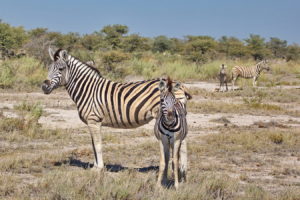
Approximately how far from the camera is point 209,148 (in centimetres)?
1038

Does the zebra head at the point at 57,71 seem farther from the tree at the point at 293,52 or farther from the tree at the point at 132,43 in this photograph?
the tree at the point at 293,52

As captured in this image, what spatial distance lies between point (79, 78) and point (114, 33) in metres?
38.8

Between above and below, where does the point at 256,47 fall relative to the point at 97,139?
above

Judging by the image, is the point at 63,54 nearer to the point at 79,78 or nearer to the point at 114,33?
the point at 79,78

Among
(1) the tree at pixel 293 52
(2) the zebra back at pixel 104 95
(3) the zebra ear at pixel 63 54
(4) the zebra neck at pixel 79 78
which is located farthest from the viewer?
(1) the tree at pixel 293 52

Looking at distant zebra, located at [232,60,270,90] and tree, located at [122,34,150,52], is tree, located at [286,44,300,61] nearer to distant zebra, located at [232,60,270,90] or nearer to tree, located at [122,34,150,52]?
tree, located at [122,34,150,52]

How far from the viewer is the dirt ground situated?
831 cm

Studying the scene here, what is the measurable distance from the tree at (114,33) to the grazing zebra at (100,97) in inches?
1442

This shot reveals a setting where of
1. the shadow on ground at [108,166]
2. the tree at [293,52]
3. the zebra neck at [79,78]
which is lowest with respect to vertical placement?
the shadow on ground at [108,166]

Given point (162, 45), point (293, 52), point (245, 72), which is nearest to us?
point (245, 72)

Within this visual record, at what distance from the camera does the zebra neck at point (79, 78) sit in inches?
322

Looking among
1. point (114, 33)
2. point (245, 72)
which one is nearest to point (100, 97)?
point (245, 72)

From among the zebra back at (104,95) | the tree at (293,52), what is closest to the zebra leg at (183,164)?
the zebra back at (104,95)

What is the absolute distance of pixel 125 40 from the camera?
46750mm
